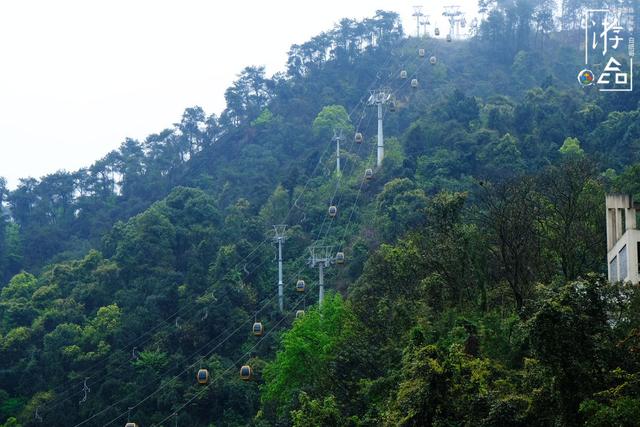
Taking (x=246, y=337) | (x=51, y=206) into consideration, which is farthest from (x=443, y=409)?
(x=51, y=206)

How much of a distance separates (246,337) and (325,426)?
23219 millimetres

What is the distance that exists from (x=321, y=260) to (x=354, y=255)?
18.9 ft

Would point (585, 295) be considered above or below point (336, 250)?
above

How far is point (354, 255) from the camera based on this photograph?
51.2m

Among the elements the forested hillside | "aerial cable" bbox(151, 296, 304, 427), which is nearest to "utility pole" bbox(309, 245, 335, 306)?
the forested hillside

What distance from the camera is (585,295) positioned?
22.3m

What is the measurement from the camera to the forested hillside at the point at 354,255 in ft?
81.0

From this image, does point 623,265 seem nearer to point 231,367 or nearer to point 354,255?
point 354,255

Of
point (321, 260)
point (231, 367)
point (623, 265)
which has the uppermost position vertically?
point (623, 265)

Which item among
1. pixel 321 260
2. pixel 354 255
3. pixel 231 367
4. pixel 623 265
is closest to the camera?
pixel 623 265

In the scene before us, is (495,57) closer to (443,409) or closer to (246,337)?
(246,337)

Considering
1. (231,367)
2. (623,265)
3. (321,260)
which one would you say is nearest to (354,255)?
(321,260)

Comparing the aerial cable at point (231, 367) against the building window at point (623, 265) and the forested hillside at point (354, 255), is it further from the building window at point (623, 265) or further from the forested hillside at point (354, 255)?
the building window at point (623, 265)

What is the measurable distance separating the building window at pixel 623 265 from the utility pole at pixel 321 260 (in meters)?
16.2
